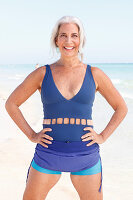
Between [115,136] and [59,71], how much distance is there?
232 inches

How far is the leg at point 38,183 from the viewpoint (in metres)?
2.44

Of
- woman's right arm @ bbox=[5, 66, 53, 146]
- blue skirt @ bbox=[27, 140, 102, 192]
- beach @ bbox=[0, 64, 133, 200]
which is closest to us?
blue skirt @ bbox=[27, 140, 102, 192]

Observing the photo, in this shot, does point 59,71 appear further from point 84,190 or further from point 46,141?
point 84,190

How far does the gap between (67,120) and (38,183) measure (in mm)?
577

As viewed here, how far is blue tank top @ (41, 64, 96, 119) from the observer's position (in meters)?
2.39

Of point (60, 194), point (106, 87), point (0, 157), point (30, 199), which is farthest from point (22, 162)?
point (106, 87)

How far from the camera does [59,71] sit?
2547mm

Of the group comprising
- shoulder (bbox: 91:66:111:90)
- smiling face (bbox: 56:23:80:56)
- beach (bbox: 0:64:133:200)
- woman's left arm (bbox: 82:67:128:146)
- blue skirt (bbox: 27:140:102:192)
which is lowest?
beach (bbox: 0:64:133:200)

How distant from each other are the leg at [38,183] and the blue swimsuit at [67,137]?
3cm

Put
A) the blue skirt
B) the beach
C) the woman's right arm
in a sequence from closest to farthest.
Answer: the blue skirt → the woman's right arm → the beach

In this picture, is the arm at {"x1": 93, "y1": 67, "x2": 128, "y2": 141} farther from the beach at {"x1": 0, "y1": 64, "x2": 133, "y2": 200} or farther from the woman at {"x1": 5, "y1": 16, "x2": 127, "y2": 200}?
the beach at {"x1": 0, "y1": 64, "x2": 133, "y2": 200}

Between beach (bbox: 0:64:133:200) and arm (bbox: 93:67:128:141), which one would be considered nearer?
arm (bbox: 93:67:128:141)

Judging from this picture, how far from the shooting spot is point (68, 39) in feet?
8.18

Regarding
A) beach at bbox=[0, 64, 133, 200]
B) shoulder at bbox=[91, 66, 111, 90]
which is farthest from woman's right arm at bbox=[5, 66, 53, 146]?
beach at bbox=[0, 64, 133, 200]
